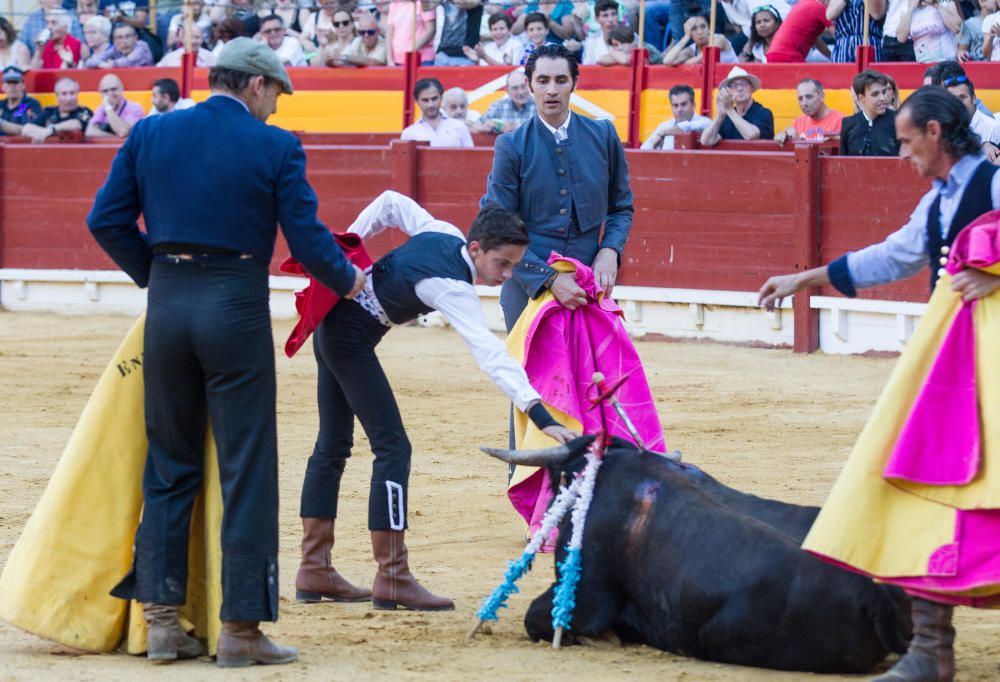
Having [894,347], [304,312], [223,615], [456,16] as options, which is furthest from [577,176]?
[456,16]

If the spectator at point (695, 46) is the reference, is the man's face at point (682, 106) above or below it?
below

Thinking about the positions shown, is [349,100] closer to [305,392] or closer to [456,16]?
[456,16]

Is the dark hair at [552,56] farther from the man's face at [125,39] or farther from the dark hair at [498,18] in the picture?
the man's face at [125,39]

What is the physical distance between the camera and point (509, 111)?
37.1 ft

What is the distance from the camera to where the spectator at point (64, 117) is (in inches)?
513

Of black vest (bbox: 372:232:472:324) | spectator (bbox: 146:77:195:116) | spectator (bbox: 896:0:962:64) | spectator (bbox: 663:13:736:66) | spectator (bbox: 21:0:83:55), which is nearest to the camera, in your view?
black vest (bbox: 372:232:472:324)

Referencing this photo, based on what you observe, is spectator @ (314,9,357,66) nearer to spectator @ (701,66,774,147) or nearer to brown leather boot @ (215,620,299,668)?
spectator @ (701,66,774,147)

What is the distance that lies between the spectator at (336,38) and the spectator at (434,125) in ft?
6.59

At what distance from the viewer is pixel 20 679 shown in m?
3.72

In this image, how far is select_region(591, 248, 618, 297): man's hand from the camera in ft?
17.0

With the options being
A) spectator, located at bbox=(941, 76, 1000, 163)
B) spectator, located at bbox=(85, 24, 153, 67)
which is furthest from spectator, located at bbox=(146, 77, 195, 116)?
spectator, located at bbox=(941, 76, 1000, 163)

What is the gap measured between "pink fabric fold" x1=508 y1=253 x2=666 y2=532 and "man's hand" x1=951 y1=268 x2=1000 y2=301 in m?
1.76

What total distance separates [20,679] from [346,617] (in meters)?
0.96

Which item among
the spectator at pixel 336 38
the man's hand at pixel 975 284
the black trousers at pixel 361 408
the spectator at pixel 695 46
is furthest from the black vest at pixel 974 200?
the spectator at pixel 336 38
